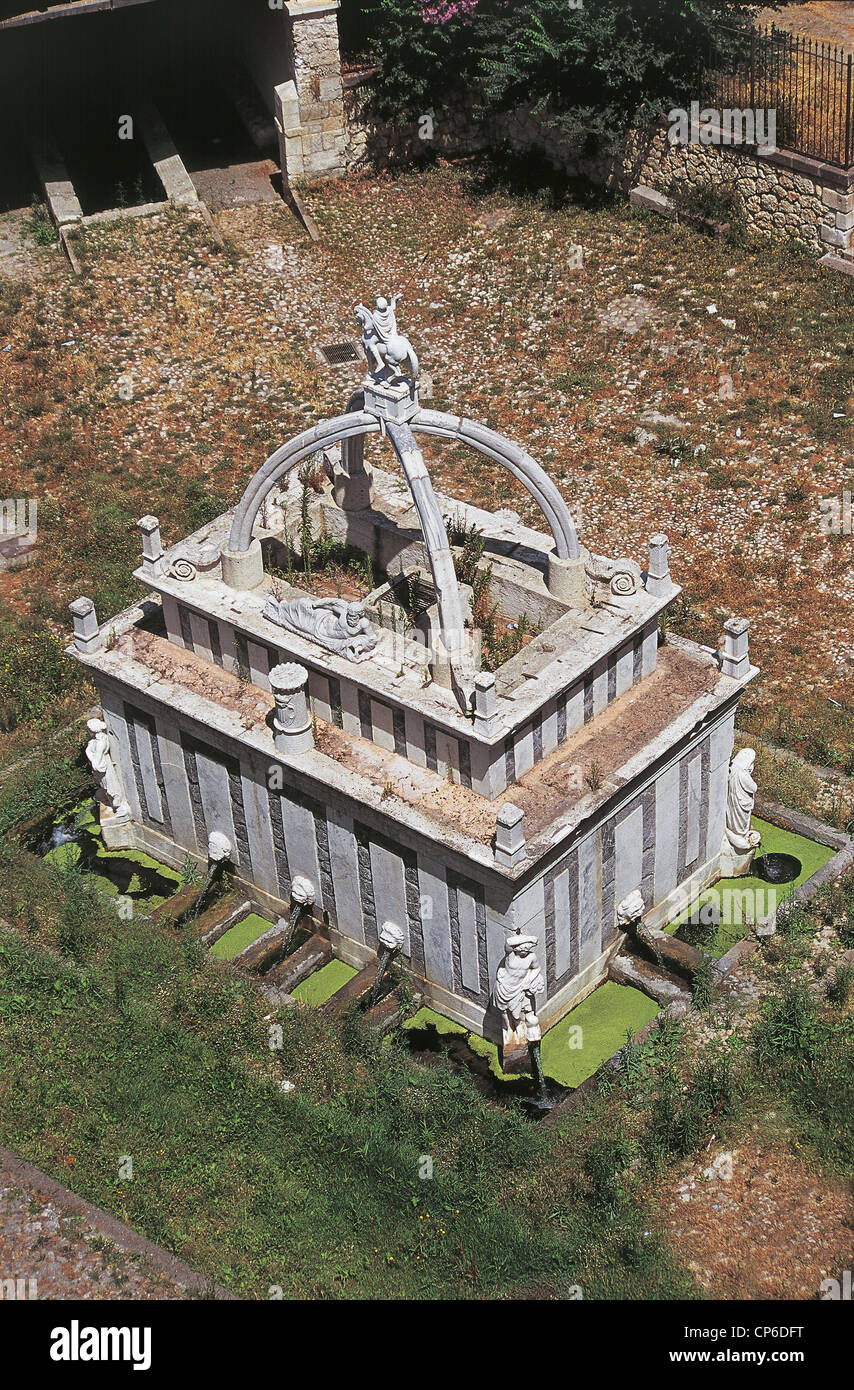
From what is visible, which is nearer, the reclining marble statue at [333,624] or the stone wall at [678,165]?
the reclining marble statue at [333,624]

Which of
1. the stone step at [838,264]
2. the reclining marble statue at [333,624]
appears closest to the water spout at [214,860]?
the reclining marble statue at [333,624]

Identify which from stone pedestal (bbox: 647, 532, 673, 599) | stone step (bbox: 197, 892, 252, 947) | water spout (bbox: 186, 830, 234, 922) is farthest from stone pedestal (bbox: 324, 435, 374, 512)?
stone step (bbox: 197, 892, 252, 947)

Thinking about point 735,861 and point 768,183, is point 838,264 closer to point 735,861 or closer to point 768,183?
point 768,183

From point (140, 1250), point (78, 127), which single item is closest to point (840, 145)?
point (78, 127)

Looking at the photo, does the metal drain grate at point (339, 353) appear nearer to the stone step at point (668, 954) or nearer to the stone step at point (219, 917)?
the stone step at point (219, 917)

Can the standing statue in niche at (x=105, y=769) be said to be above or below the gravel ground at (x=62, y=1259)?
above

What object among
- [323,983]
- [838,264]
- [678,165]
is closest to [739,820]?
[323,983]
